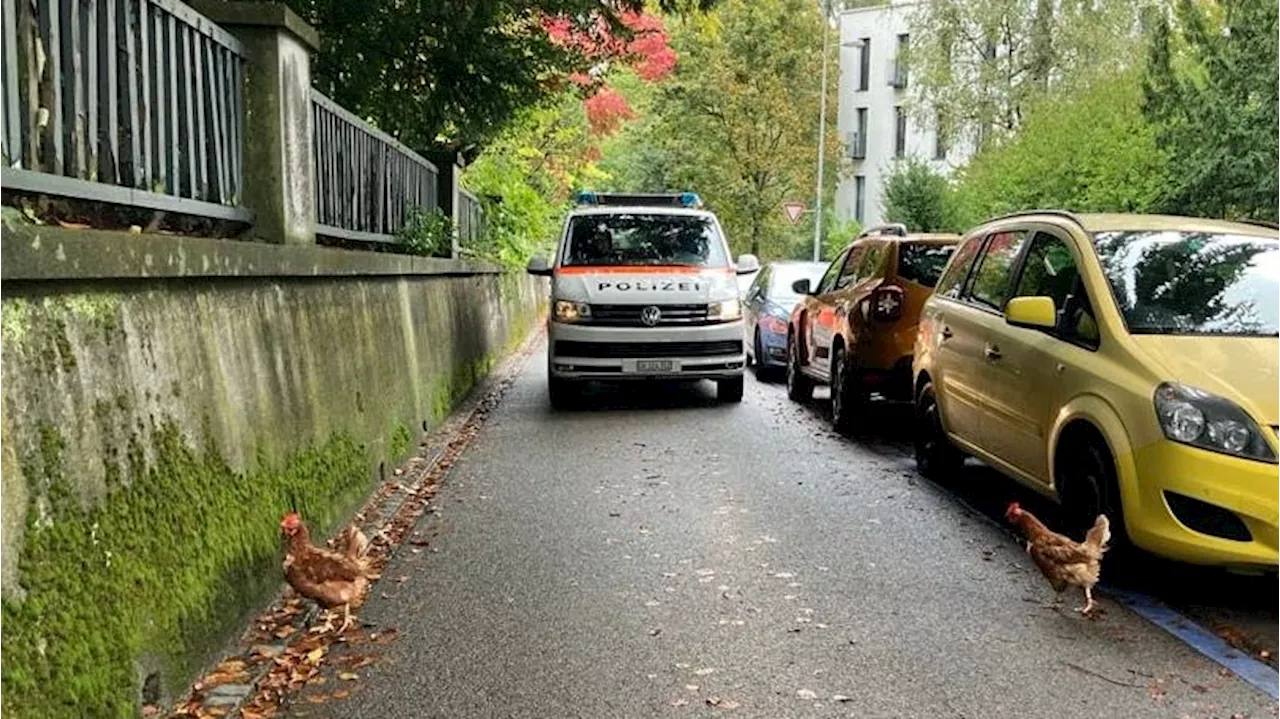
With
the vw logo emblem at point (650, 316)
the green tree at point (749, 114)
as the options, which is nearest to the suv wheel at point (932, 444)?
the vw logo emblem at point (650, 316)

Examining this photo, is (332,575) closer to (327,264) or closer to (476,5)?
(327,264)

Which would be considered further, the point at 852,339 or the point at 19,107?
the point at 852,339

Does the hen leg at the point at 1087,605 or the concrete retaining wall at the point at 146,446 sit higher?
the concrete retaining wall at the point at 146,446

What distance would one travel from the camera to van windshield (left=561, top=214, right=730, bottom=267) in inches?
461

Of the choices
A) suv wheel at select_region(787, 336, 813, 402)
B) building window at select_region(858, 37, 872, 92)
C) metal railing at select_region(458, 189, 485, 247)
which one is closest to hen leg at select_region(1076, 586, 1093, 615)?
suv wheel at select_region(787, 336, 813, 402)

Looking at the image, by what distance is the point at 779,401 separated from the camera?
12633 millimetres

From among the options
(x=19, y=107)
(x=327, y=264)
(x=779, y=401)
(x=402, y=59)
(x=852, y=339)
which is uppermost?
(x=402, y=59)

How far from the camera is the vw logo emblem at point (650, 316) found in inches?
440

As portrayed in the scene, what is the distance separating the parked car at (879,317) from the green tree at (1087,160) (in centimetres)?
922

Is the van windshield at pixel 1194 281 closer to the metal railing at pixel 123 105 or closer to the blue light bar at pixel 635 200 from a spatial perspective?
the metal railing at pixel 123 105

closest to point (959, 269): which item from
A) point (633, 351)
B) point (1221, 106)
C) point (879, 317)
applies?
point (879, 317)

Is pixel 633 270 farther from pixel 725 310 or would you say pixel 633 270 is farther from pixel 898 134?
pixel 898 134

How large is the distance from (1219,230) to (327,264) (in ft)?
16.4

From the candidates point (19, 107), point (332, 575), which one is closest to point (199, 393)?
point (332, 575)
